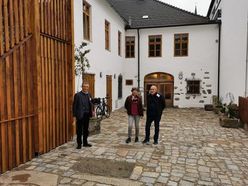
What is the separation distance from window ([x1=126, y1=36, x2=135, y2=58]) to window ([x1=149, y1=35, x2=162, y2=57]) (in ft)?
3.64

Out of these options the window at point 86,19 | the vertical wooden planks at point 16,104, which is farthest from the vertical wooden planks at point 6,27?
the window at point 86,19

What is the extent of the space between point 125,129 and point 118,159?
10.2 feet

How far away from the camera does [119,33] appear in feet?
45.5

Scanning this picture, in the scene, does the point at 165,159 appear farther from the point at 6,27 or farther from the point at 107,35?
the point at 107,35

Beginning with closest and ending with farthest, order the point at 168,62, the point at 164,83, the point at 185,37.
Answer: the point at 185,37, the point at 168,62, the point at 164,83

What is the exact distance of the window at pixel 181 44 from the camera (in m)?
14.4

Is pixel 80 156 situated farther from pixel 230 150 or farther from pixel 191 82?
pixel 191 82

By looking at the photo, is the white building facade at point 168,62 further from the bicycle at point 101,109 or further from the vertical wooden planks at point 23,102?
the vertical wooden planks at point 23,102

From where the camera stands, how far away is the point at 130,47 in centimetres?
1513

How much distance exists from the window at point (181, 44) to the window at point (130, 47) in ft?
8.75

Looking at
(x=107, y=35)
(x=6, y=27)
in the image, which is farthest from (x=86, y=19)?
(x=6, y=27)

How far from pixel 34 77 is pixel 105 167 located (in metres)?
2.30

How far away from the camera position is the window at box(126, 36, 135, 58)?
15075 millimetres

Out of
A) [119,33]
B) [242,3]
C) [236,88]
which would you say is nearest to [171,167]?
[236,88]
